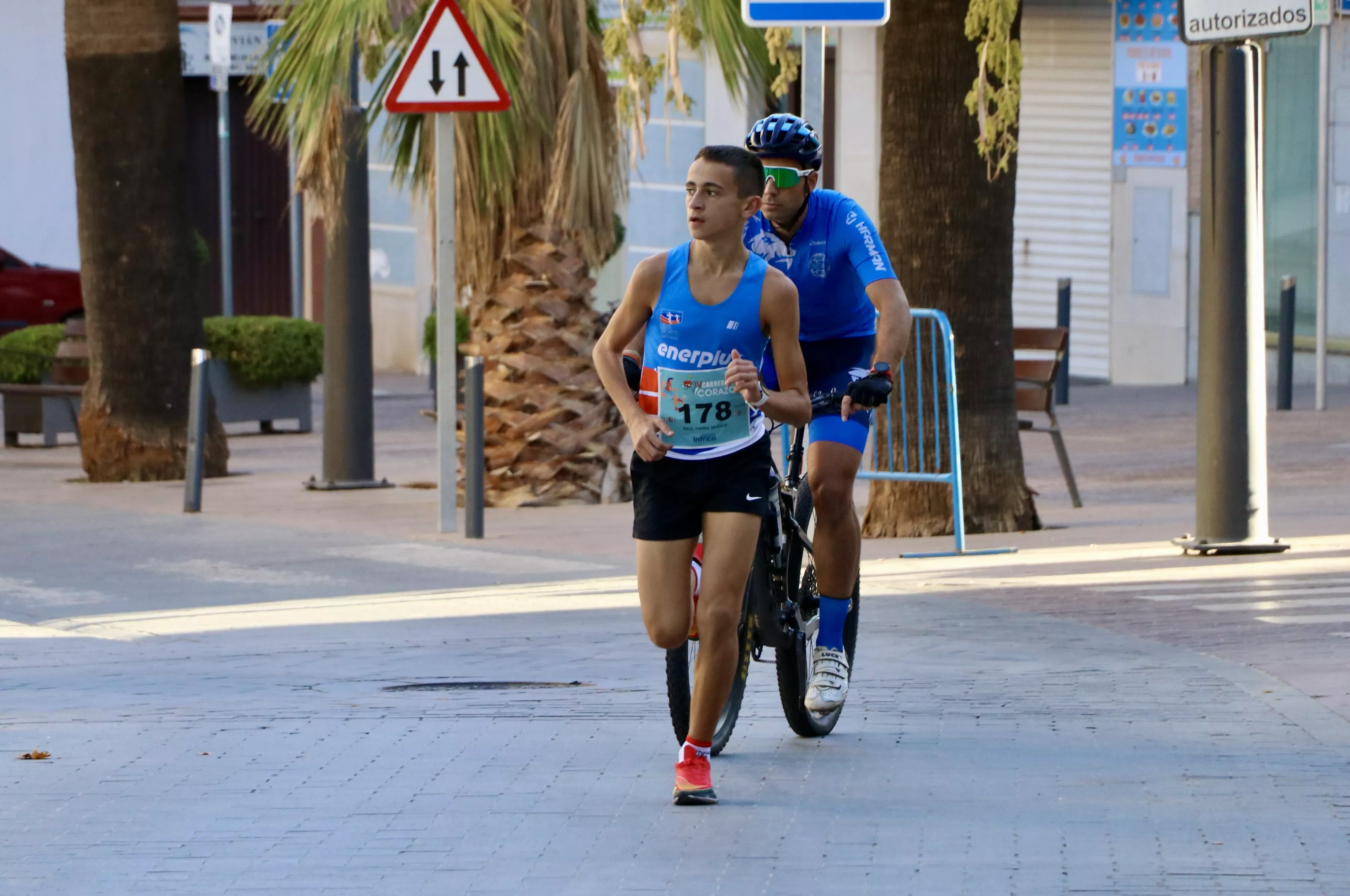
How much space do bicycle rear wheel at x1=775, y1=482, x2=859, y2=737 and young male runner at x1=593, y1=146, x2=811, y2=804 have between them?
660 mm

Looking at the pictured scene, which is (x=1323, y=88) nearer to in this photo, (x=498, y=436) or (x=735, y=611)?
(x=498, y=436)

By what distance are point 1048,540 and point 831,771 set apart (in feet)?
17.5

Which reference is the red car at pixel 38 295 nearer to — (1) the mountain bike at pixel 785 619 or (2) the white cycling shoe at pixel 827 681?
(1) the mountain bike at pixel 785 619

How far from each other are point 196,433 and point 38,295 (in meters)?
14.8

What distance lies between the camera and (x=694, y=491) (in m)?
5.67

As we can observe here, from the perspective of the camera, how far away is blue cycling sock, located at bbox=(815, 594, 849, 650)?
6.58m

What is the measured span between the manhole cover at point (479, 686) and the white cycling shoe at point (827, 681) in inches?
45.8

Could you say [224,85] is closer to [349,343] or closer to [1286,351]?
[349,343]

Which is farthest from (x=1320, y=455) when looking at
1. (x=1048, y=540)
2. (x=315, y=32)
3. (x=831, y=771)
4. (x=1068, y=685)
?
(x=831, y=771)

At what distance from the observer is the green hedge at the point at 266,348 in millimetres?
17750

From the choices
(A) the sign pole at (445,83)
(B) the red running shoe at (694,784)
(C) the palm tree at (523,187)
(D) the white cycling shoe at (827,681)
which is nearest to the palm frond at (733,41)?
(C) the palm tree at (523,187)

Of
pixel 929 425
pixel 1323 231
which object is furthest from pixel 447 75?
pixel 1323 231

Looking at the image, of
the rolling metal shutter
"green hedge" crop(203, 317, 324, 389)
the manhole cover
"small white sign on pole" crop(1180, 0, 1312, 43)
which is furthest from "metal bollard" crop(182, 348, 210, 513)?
the rolling metal shutter

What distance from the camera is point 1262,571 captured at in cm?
973
